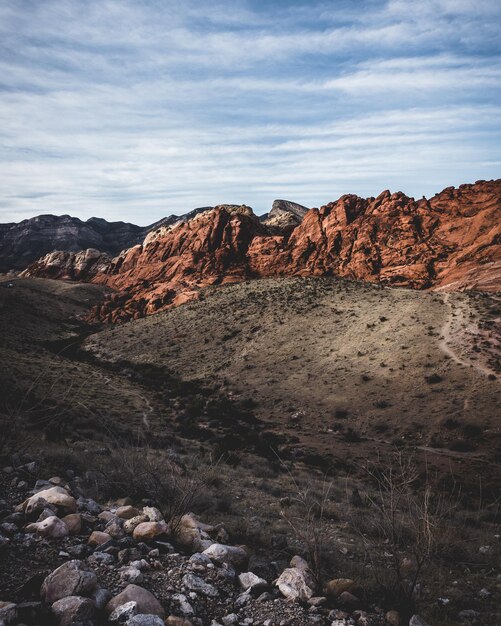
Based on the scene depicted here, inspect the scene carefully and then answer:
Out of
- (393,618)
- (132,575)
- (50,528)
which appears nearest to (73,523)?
(50,528)

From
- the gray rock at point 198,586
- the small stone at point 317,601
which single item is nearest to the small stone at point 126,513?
the gray rock at point 198,586

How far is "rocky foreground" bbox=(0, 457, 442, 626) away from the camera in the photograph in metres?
3.39

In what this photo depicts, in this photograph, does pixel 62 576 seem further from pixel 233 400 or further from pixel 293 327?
pixel 293 327

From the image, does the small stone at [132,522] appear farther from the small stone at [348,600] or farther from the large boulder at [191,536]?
the small stone at [348,600]

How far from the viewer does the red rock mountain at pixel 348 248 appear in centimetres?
5403

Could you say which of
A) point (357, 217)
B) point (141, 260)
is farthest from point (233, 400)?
point (141, 260)

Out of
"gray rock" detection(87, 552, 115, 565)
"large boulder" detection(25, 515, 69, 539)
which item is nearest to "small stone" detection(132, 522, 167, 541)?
"gray rock" detection(87, 552, 115, 565)

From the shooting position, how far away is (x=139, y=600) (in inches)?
140

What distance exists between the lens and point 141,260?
94625mm

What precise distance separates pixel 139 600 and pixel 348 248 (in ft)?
217

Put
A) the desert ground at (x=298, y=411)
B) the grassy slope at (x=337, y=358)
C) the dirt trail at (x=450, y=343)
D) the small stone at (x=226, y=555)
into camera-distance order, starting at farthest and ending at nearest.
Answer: the dirt trail at (x=450, y=343), the grassy slope at (x=337, y=358), the desert ground at (x=298, y=411), the small stone at (x=226, y=555)

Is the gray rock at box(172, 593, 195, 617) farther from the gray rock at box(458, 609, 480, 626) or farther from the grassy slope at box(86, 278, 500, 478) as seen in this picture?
the grassy slope at box(86, 278, 500, 478)

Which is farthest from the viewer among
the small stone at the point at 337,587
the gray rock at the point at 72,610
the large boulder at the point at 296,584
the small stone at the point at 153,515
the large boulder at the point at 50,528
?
the small stone at the point at 153,515

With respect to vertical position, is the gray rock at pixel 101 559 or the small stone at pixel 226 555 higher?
the gray rock at pixel 101 559
